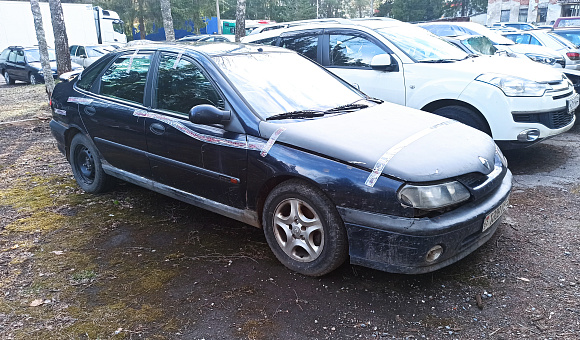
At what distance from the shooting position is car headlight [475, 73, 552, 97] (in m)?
5.40

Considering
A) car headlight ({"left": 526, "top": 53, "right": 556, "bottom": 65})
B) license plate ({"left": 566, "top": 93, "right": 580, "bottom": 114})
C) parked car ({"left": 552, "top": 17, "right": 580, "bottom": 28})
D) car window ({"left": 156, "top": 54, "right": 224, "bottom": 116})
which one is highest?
parked car ({"left": 552, "top": 17, "right": 580, "bottom": 28})

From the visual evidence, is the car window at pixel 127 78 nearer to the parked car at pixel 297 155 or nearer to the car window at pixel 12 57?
the parked car at pixel 297 155

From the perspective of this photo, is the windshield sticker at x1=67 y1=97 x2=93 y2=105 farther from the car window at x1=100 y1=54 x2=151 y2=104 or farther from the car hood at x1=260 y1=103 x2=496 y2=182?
the car hood at x1=260 y1=103 x2=496 y2=182

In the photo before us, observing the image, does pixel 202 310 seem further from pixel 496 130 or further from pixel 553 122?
pixel 553 122

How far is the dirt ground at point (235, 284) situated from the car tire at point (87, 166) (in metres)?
0.31

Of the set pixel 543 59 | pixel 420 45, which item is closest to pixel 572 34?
pixel 543 59

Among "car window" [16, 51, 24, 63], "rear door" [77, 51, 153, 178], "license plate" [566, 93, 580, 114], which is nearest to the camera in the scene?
"rear door" [77, 51, 153, 178]

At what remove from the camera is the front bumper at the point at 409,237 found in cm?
284

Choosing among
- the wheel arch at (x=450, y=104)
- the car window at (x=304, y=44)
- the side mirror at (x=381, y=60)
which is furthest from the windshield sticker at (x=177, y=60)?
the wheel arch at (x=450, y=104)

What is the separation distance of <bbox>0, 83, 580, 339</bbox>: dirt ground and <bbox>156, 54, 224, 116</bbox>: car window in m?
1.13

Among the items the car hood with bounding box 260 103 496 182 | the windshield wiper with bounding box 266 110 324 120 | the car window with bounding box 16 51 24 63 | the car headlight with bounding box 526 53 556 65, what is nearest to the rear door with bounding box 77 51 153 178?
the windshield wiper with bounding box 266 110 324 120

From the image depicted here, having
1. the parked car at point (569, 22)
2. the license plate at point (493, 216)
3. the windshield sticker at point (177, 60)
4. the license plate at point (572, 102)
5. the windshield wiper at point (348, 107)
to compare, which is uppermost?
the parked car at point (569, 22)

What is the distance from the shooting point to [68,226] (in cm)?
435

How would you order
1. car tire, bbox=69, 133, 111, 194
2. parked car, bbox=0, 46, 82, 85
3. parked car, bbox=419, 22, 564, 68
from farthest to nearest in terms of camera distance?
parked car, bbox=0, 46, 82, 85 → parked car, bbox=419, 22, 564, 68 → car tire, bbox=69, 133, 111, 194
